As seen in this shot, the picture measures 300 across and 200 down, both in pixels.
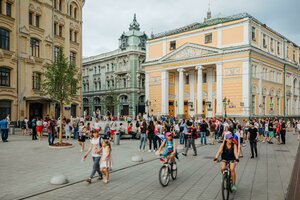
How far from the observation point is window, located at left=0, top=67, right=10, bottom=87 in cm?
3200

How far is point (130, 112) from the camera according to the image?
6512 centimetres

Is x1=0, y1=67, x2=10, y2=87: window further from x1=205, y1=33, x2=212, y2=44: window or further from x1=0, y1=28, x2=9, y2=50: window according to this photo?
x1=205, y1=33, x2=212, y2=44: window

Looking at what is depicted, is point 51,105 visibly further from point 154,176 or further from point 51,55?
point 154,176

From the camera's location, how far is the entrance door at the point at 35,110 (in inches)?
1415

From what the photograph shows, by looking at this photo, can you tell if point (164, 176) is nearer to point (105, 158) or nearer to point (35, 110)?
point (105, 158)

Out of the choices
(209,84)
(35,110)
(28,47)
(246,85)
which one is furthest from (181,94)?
(28,47)

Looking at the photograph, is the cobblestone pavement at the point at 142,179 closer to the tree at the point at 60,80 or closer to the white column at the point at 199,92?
the tree at the point at 60,80

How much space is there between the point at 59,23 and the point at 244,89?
28.3 m

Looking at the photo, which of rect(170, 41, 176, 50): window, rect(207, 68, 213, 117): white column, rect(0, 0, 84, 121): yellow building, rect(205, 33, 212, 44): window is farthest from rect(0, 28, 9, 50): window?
rect(207, 68, 213, 117): white column

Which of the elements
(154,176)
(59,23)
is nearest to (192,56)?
(59,23)

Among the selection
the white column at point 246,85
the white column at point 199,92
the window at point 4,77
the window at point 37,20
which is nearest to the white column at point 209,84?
the white column at point 199,92

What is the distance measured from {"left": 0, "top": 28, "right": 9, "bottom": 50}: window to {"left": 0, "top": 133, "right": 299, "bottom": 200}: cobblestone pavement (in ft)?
68.3

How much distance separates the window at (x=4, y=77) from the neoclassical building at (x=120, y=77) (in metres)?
26.1

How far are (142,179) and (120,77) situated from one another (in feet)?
191
